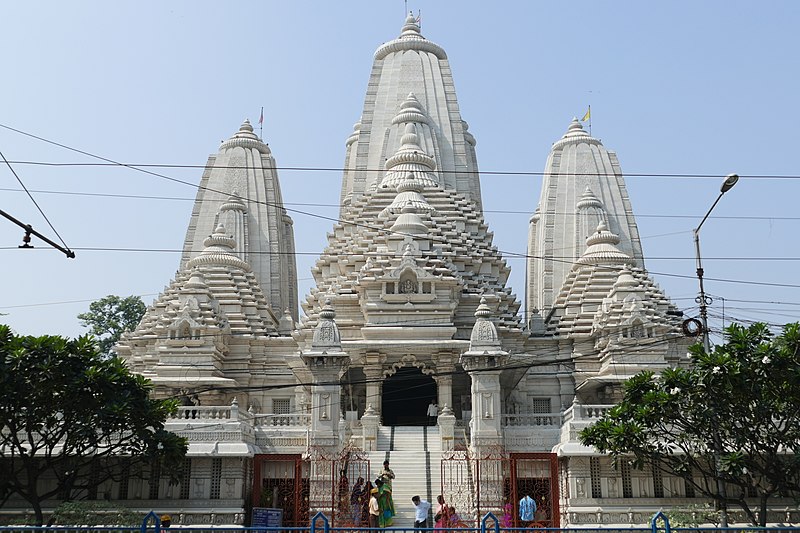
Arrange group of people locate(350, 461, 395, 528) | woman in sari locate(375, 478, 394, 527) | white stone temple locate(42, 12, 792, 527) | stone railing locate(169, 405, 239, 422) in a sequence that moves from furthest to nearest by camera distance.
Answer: stone railing locate(169, 405, 239, 422) → white stone temple locate(42, 12, 792, 527) → woman in sari locate(375, 478, 394, 527) → group of people locate(350, 461, 395, 528)

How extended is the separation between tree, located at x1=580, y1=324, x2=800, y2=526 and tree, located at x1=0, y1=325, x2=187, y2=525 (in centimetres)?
1237

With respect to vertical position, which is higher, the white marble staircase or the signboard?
the white marble staircase

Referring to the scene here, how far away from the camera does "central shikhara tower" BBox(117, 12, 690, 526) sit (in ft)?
92.7

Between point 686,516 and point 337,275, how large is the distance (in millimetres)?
24118

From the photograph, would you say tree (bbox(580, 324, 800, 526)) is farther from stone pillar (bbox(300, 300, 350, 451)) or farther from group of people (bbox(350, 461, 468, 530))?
stone pillar (bbox(300, 300, 350, 451))

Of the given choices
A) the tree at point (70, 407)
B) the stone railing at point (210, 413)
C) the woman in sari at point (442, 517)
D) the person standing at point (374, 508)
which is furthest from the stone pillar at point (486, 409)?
the tree at point (70, 407)

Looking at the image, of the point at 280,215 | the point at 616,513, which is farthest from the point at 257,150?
the point at 616,513

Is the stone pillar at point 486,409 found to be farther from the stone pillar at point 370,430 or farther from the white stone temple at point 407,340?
the stone pillar at point 370,430

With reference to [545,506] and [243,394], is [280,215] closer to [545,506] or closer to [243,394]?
[243,394]

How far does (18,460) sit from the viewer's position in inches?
1117

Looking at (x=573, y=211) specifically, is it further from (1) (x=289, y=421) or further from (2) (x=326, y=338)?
(1) (x=289, y=421)

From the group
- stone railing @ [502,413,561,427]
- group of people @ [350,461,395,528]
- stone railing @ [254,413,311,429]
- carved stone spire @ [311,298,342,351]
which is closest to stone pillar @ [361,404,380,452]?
stone railing @ [254,413,311,429]

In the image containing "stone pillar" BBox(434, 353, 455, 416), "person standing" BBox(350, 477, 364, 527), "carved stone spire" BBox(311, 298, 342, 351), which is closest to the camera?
"person standing" BBox(350, 477, 364, 527)

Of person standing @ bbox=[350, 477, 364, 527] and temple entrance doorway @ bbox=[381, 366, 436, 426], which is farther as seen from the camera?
temple entrance doorway @ bbox=[381, 366, 436, 426]
